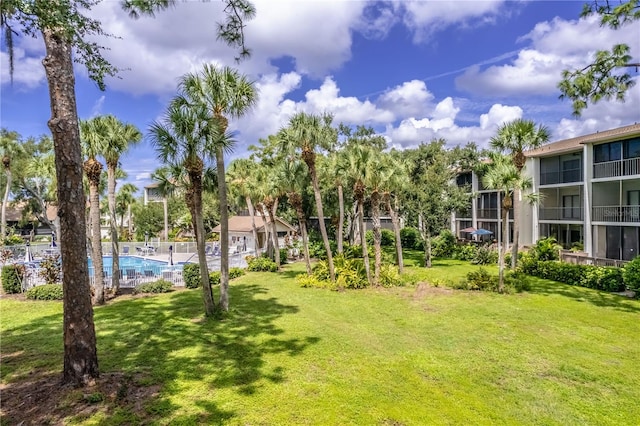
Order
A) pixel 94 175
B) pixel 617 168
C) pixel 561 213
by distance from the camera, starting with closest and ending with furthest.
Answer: pixel 94 175
pixel 617 168
pixel 561 213

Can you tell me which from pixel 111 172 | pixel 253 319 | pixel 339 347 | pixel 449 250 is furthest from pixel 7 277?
pixel 449 250

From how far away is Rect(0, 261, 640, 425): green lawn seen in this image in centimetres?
650

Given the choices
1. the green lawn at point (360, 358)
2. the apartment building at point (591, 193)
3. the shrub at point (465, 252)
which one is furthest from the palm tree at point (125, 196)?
the apartment building at point (591, 193)

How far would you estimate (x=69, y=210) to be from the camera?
679 cm

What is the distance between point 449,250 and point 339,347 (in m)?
23.9

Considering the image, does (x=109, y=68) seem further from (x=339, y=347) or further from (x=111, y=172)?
(x=111, y=172)

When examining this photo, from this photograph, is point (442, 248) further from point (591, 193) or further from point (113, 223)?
point (113, 223)

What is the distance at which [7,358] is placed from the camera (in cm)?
874

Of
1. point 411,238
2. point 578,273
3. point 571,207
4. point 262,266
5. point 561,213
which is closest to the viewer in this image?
point 578,273

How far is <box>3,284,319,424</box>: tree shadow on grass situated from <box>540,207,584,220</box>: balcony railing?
74.7ft

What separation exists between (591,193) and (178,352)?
26592 mm

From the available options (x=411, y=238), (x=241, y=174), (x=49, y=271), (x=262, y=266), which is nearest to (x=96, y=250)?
(x=49, y=271)

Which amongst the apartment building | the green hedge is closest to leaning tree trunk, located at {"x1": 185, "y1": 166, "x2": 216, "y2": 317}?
the green hedge

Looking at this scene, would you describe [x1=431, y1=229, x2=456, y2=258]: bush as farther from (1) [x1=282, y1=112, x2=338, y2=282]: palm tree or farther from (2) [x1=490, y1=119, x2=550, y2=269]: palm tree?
(1) [x1=282, y1=112, x2=338, y2=282]: palm tree
